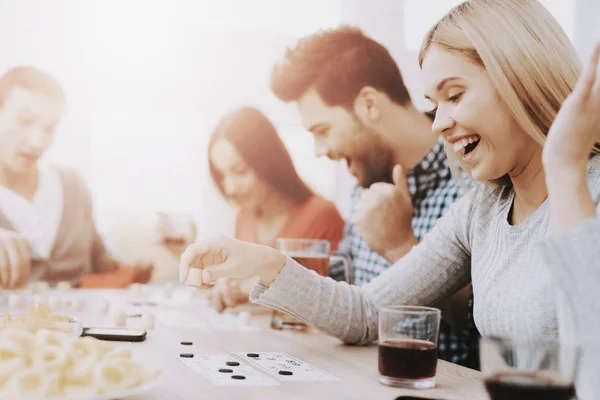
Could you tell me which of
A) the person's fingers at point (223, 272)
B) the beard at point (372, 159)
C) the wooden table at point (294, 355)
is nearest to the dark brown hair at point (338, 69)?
the beard at point (372, 159)

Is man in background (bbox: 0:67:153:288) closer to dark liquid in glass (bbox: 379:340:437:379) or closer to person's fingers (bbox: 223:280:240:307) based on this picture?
person's fingers (bbox: 223:280:240:307)

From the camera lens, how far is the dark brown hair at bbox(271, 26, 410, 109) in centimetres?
273

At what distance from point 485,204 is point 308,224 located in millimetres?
1424

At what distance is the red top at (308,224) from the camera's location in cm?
277

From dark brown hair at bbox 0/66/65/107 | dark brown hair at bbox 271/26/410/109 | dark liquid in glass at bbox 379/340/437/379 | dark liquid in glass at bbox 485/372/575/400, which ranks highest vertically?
dark brown hair at bbox 271/26/410/109

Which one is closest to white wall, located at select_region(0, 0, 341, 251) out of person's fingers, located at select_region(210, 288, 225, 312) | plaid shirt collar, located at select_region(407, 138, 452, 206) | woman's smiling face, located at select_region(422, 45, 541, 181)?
plaid shirt collar, located at select_region(407, 138, 452, 206)

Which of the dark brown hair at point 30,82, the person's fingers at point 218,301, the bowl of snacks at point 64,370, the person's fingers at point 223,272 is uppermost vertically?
the dark brown hair at point 30,82

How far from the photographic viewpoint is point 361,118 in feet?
8.87

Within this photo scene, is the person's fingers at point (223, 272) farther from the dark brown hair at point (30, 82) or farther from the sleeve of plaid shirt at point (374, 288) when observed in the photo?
the dark brown hair at point (30, 82)

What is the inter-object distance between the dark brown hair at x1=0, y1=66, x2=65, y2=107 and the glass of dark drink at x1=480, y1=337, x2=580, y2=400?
7.49 feet

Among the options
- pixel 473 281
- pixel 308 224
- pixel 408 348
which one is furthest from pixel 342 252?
pixel 408 348

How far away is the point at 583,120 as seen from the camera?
0.93m

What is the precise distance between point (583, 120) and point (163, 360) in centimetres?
79

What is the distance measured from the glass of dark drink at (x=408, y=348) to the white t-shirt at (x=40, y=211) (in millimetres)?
1847
